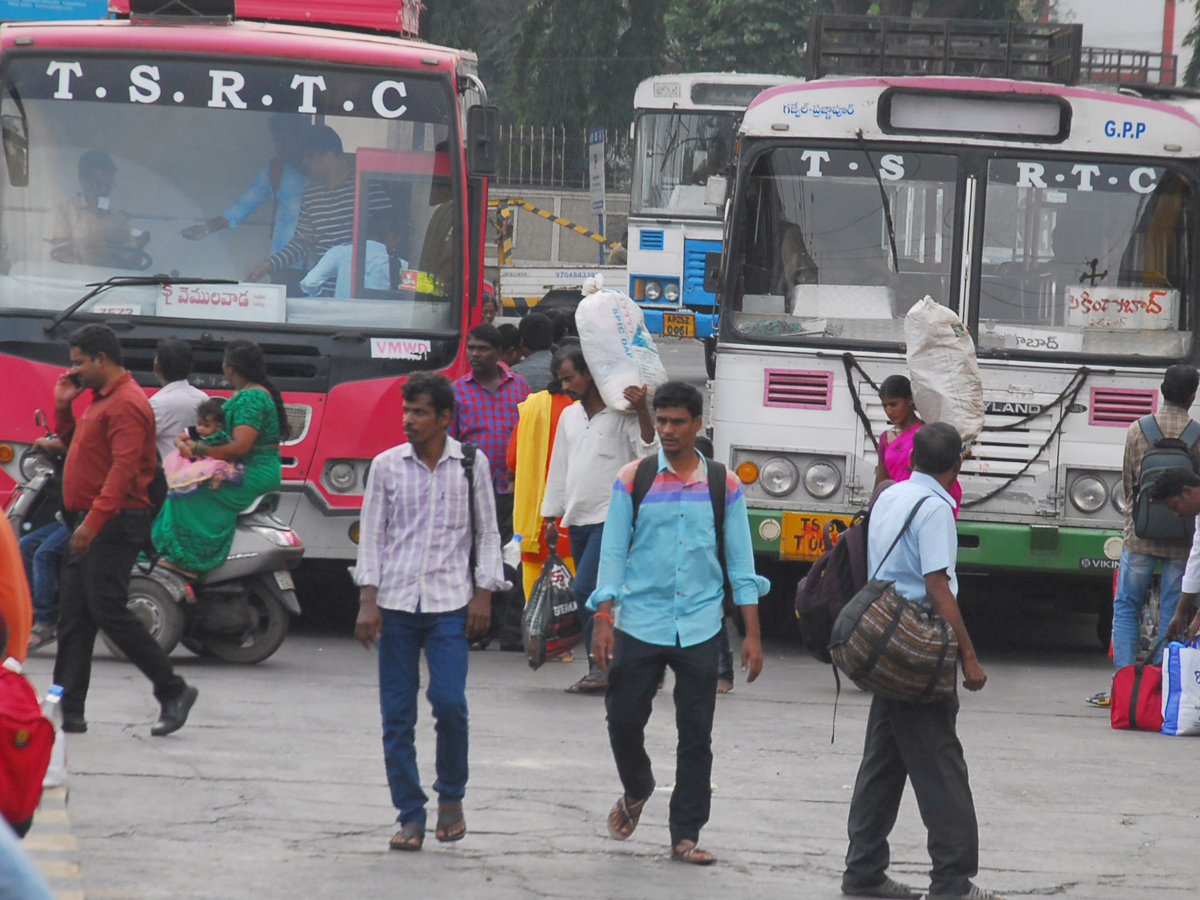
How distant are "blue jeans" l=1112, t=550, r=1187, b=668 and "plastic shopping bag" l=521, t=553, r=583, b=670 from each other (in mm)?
2923

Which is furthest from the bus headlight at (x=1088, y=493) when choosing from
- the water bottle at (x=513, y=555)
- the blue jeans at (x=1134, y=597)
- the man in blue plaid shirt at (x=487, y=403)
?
the water bottle at (x=513, y=555)

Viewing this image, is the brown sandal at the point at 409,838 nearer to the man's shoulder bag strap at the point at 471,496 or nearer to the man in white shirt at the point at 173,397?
the man's shoulder bag strap at the point at 471,496

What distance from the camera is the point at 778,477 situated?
32.2ft

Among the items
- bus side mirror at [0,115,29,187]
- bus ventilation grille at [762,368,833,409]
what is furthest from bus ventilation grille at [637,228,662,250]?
bus side mirror at [0,115,29,187]

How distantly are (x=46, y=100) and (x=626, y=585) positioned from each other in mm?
5438

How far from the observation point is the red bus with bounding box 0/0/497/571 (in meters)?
9.53

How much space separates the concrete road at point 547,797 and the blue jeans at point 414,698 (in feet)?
0.69

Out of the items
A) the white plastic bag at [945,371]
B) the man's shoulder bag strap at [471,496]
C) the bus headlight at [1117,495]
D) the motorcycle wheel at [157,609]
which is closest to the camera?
the man's shoulder bag strap at [471,496]

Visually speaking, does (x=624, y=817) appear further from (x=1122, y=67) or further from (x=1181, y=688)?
(x=1122, y=67)

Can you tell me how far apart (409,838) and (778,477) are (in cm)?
449

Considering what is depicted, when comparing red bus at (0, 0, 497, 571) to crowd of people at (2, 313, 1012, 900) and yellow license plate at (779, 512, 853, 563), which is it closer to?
yellow license plate at (779, 512, 853, 563)

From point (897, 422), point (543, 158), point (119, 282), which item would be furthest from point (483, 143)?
point (543, 158)

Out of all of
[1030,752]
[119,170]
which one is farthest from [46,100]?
[1030,752]

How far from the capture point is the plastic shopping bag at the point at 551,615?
27.1 feet
